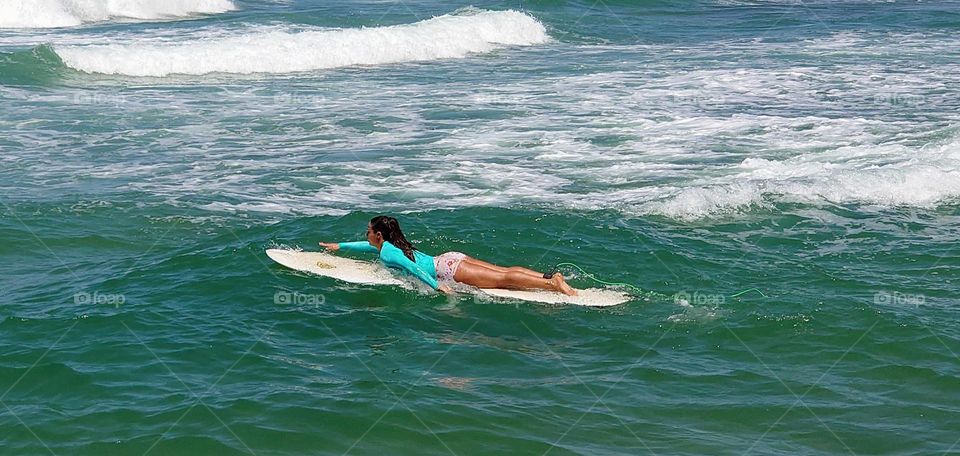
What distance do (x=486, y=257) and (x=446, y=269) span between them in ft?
4.85

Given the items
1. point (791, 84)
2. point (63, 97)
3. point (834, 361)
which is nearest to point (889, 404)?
point (834, 361)

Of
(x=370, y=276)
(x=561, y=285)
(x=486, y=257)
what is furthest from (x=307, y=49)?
(x=561, y=285)

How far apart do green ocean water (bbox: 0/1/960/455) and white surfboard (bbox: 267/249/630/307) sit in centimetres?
15

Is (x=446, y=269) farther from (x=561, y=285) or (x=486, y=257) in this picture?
(x=486, y=257)

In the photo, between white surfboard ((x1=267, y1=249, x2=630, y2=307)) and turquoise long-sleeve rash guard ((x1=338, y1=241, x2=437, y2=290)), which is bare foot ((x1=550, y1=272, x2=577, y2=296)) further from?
turquoise long-sleeve rash guard ((x1=338, y1=241, x2=437, y2=290))

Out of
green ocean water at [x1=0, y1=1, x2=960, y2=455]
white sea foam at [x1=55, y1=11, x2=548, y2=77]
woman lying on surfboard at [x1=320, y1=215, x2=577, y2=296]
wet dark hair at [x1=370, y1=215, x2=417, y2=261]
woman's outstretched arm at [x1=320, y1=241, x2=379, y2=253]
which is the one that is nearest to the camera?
green ocean water at [x1=0, y1=1, x2=960, y2=455]

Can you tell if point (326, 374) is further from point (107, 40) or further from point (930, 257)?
point (107, 40)

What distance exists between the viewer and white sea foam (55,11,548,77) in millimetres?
24484

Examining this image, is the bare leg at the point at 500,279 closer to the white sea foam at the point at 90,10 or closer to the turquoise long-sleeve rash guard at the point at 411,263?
the turquoise long-sleeve rash guard at the point at 411,263

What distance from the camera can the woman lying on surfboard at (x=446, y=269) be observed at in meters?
10.3

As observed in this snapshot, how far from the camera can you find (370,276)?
10766 millimetres

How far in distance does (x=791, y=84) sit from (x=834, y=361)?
14253mm

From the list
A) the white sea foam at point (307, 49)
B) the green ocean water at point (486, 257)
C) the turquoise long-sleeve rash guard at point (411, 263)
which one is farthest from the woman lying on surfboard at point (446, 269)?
the white sea foam at point (307, 49)

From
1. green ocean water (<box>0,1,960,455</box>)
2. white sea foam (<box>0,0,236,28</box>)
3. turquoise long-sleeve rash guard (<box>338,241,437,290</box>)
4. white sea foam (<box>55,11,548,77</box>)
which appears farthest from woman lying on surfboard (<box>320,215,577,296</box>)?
white sea foam (<box>0,0,236,28</box>)
